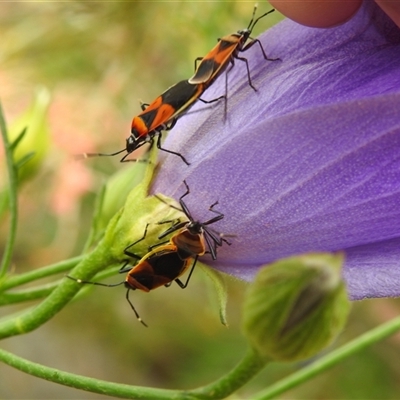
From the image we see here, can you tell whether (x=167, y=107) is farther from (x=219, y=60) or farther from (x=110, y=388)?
(x=110, y=388)

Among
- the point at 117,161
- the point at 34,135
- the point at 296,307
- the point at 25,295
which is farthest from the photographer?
the point at 117,161

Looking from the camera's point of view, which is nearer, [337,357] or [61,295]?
[61,295]

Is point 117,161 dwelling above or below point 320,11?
below

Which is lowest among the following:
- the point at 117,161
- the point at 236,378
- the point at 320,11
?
the point at 117,161

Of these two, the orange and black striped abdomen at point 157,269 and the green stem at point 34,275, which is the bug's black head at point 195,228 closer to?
the orange and black striped abdomen at point 157,269

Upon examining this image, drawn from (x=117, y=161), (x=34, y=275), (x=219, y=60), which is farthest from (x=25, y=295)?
(x=117, y=161)

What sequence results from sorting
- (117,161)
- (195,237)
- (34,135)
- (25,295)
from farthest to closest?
(117,161) → (34,135) → (25,295) → (195,237)

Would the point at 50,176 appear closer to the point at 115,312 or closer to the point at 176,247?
the point at 115,312
